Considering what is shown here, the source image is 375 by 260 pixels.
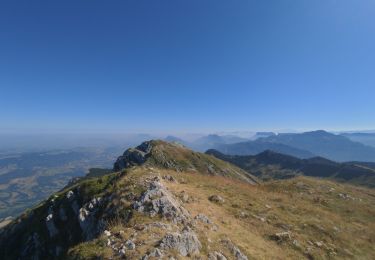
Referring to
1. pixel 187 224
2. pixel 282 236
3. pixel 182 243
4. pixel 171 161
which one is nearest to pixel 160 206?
pixel 187 224

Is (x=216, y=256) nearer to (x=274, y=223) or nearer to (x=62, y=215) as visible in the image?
(x=274, y=223)

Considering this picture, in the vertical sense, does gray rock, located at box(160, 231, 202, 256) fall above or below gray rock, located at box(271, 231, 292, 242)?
above

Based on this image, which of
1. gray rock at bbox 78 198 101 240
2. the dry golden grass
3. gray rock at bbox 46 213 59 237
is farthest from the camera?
gray rock at bbox 46 213 59 237

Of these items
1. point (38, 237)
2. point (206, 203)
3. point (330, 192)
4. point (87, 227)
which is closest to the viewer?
point (87, 227)

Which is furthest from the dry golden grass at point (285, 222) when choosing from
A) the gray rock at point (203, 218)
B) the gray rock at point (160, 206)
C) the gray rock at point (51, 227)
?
the gray rock at point (51, 227)

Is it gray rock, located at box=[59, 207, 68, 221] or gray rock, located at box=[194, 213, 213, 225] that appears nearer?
gray rock, located at box=[194, 213, 213, 225]

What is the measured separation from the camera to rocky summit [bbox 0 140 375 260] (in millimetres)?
18000

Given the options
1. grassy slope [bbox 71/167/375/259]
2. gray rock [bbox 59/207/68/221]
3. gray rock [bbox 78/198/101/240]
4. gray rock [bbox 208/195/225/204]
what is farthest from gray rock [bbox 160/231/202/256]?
gray rock [bbox 59/207/68/221]

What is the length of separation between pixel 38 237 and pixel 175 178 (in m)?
19.3

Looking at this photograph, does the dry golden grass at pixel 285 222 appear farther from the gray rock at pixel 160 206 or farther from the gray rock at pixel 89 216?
the gray rock at pixel 89 216

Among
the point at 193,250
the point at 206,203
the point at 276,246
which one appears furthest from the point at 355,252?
the point at 193,250

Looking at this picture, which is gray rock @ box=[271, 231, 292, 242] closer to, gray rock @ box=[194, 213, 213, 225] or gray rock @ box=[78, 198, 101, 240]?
gray rock @ box=[194, 213, 213, 225]

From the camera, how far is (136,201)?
23.5 metres

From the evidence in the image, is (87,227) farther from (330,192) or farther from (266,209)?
(330,192)
